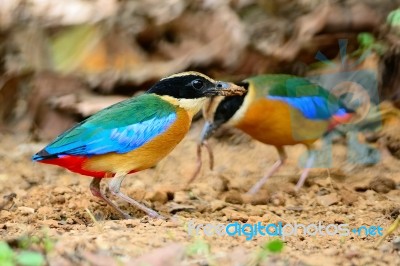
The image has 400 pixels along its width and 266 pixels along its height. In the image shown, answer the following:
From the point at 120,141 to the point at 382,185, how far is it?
2.38 metres

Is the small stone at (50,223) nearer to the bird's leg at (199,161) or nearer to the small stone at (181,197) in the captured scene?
the small stone at (181,197)

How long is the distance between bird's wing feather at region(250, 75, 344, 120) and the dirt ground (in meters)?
0.59

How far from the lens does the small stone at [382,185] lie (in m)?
6.27

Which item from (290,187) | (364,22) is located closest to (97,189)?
(290,187)

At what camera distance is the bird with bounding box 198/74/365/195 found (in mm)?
6559

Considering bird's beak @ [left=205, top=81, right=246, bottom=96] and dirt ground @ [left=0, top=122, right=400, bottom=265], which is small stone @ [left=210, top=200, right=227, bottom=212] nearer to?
dirt ground @ [left=0, top=122, right=400, bottom=265]

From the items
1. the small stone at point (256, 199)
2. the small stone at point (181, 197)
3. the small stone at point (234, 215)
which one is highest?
the small stone at point (234, 215)

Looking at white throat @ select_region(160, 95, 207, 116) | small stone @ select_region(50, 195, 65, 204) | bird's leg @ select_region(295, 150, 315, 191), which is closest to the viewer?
white throat @ select_region(160, 95, 207, 116)

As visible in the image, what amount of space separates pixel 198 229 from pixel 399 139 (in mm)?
3444

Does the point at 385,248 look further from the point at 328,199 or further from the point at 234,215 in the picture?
the point at 328,199

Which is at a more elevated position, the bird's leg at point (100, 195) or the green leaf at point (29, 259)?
the green leaf at point (29, 259)

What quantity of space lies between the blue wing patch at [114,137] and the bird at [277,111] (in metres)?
1.54

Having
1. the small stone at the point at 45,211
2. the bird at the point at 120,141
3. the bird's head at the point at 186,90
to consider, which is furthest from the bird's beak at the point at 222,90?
the small stone at the point at 45,211

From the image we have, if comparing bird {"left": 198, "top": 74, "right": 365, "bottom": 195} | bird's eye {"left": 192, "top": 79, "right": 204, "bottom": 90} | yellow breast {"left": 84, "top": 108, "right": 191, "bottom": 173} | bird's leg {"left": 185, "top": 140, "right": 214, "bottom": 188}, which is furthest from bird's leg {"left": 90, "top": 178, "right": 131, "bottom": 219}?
bird {"left": 198, "top": 74, "right": 365, "bottom": 195}
